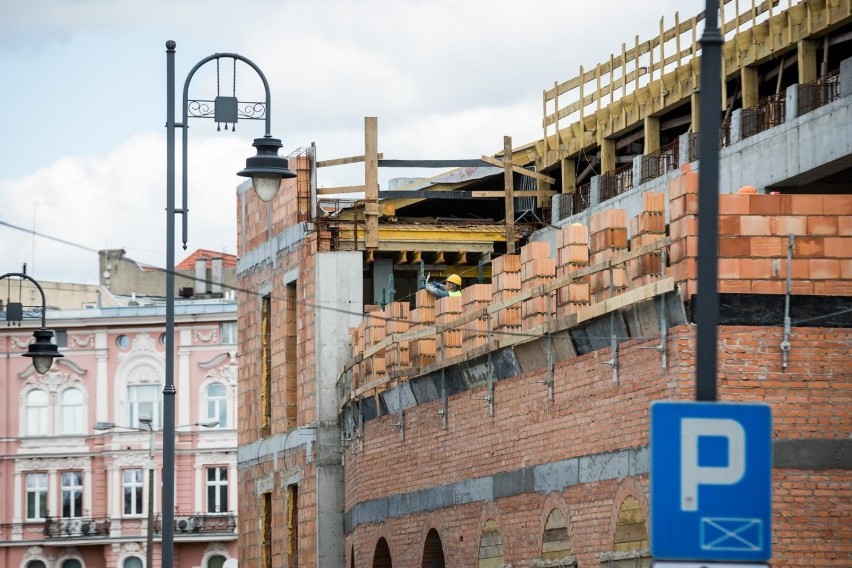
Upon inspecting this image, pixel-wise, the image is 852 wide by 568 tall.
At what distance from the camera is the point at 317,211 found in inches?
1513

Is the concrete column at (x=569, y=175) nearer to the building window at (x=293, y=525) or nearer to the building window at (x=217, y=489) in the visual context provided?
the building window at (x=293, y=525)

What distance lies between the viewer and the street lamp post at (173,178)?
2234 cm

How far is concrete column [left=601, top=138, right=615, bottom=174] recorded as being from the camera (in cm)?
3672

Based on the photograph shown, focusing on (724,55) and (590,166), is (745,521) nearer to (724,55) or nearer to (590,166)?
(724,55)

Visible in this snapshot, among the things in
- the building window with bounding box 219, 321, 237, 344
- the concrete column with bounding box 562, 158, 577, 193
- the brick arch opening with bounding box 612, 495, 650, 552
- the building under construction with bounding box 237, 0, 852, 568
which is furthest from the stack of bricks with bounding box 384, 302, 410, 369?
the building window with bounding box 219, 321, 237, 344

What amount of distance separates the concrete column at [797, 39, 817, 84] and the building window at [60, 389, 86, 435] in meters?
53.6

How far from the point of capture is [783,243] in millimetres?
18531

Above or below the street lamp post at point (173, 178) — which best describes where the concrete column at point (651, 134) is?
above

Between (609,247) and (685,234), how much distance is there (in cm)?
272

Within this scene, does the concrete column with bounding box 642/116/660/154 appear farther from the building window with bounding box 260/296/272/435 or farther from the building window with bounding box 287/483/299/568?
the building window with bounding box 260/296/272/435

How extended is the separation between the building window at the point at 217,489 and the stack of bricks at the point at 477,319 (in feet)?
166

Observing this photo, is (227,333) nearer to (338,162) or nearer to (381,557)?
(338,162)

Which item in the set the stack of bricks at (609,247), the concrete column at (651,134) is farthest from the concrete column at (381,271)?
the stack of bricks at (609,247)

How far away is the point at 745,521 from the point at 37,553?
7061cm
